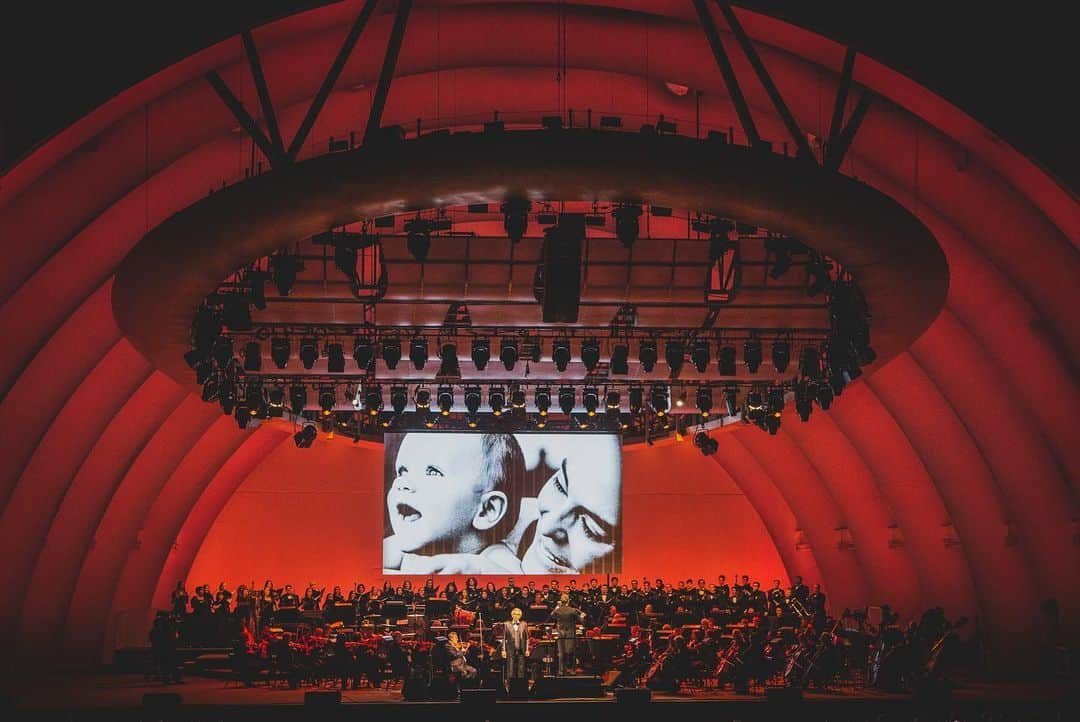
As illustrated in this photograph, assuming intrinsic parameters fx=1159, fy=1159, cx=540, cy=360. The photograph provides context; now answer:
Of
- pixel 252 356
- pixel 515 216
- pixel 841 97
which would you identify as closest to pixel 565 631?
pixel 252 356

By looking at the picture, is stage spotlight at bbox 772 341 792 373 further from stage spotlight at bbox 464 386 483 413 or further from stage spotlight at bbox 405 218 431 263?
stage spotlight at bbox 405 218 431 263

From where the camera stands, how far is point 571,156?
11438 millimetres

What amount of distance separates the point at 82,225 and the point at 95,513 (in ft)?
30.2

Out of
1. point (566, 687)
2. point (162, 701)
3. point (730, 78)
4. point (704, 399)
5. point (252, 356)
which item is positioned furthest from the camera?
point (704, 399)

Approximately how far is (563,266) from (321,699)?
278 inches

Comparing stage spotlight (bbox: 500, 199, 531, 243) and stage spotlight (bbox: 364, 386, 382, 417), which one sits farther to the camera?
stage spotlight (bbox: 364, 386, 382, 417)

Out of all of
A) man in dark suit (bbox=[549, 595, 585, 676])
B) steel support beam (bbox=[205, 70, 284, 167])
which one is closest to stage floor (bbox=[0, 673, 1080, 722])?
man in dark suit (bbox=[549, 595, 585, 676])

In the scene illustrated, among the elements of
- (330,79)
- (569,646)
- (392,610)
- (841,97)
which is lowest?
(569,646)

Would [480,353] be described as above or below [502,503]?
above

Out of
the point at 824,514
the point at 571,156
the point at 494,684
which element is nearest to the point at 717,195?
the point at 571,156

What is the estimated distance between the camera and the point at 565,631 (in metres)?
22.4

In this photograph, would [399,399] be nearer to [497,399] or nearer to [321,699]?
[497,399]

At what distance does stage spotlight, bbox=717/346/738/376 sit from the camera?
64.4 feet

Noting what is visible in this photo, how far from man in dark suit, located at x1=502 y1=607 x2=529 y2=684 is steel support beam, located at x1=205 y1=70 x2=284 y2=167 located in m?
10.7
